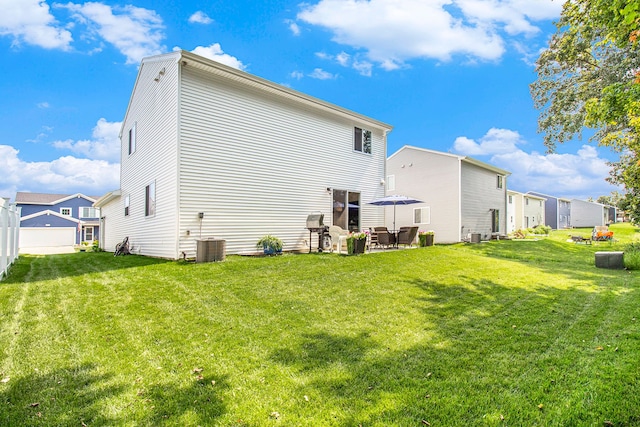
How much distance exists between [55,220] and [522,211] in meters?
49.9

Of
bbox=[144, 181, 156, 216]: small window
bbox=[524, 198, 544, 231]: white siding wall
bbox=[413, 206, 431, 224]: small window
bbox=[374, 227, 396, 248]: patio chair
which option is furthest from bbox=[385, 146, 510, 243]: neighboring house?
bbox=[524, 198, 544, 231]: white siding wall

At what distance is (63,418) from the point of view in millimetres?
2336

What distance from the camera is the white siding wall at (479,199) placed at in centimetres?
1947

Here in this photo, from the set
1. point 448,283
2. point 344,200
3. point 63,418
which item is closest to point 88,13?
point 344,200

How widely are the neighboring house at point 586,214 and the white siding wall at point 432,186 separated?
4247cm

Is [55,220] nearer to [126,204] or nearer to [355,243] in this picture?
[126,204]

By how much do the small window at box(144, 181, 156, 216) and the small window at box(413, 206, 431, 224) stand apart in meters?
15.7

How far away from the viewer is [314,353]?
3486 millimetres

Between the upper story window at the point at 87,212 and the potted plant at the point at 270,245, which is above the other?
the upper story window at the point at 87,212

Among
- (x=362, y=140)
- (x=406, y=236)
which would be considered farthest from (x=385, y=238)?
(x=362, y=140)

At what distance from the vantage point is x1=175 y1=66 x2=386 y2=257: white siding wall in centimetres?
938

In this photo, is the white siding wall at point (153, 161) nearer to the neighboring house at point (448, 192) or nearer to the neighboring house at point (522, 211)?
the neighboring house at point (448, 192)

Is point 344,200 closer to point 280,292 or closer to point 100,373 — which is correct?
point 280,292

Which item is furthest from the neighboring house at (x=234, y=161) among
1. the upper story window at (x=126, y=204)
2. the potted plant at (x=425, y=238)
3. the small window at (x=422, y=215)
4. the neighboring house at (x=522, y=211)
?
the neighboring house at (x=522, y=211)
